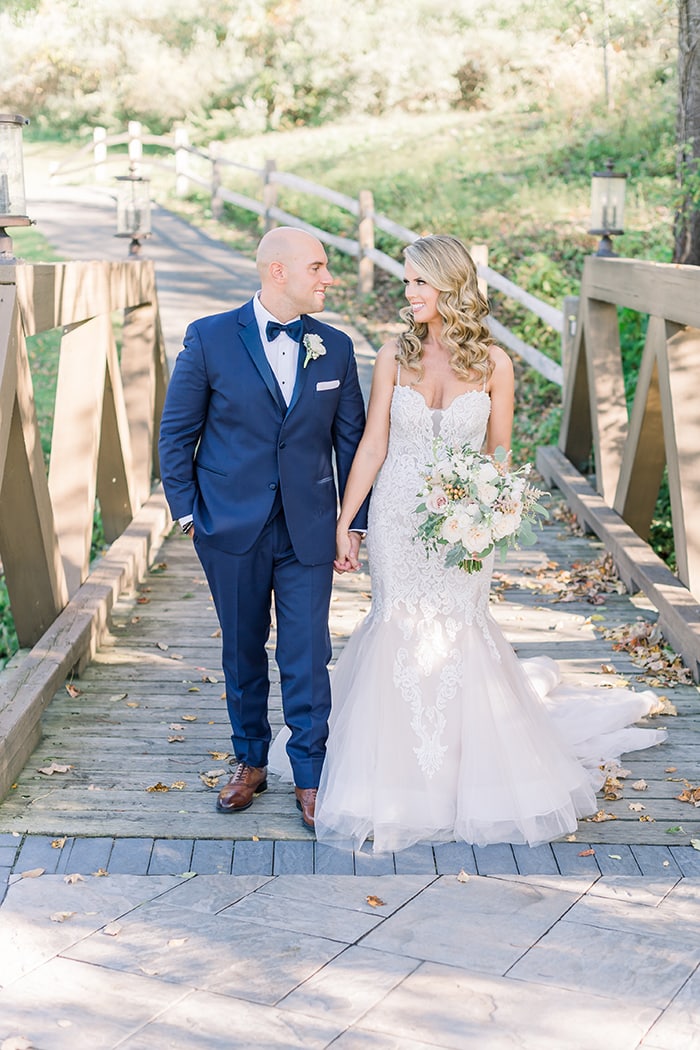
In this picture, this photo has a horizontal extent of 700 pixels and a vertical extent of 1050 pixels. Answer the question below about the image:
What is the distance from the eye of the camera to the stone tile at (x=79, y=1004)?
2.74m

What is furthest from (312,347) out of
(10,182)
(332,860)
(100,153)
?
(100,153)

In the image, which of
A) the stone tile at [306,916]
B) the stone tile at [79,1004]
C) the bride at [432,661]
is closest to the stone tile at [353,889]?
the stone tile at [306,916]

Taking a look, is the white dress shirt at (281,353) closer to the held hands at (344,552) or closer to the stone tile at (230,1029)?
the held hands at (344,552)

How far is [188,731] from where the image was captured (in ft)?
15.4

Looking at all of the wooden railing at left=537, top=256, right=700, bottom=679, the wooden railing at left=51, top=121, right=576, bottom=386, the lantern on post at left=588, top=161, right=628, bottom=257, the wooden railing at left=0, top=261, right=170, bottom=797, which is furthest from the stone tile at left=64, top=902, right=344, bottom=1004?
the wooden railing at left=51, top=121, right=576, bottom=386

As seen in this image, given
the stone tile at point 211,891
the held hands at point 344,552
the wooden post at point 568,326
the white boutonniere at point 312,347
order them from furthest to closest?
the wooden post at point 568,326 < the held hands at point 344,552 < the white boutonniere at point 312,347 < the stone tile at point 211,891

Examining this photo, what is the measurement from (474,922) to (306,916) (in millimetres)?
440

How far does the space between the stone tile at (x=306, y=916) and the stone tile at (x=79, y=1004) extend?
0.39 metres

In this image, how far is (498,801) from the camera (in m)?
3.82

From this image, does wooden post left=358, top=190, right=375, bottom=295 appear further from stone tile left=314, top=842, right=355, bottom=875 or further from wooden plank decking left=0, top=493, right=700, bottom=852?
stone tile left=314, top=842, right=355, bottom=875

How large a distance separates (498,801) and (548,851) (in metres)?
0.21

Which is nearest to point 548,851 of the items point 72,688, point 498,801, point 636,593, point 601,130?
point 498,801

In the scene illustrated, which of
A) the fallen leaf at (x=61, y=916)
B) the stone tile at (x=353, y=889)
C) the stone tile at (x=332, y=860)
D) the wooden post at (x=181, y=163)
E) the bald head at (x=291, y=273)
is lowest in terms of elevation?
the stone tile at (x=332, y=860)

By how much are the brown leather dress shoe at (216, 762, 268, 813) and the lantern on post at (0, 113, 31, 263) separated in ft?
6.65
